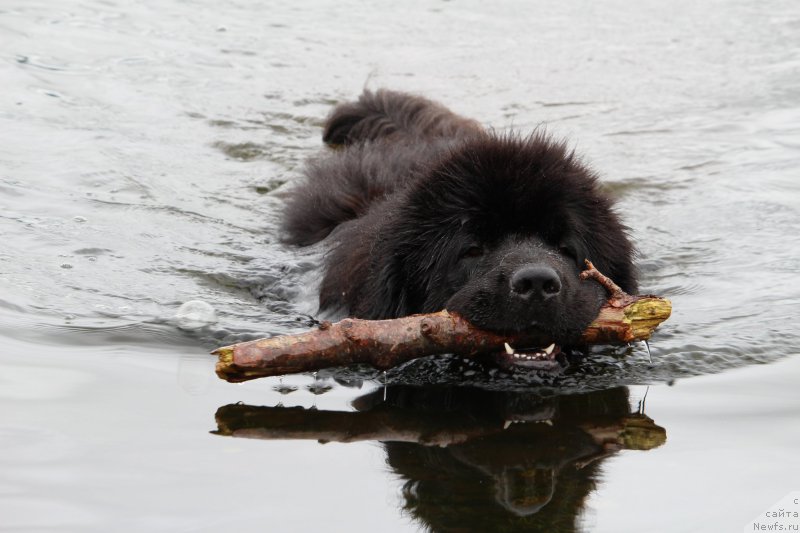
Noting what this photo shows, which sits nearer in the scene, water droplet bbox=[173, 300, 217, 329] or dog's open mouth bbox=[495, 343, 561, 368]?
dog's open mouth bbox=[495, 343, 561, 368]

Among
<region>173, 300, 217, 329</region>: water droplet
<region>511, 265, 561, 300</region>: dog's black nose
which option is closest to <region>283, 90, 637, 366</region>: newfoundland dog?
<region>511, 265, 561, 300</region>: dog's black nose

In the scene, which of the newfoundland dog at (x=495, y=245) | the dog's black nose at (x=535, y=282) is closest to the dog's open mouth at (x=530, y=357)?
the newfoundland dog at (x=495, y=245)

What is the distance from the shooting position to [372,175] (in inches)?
257

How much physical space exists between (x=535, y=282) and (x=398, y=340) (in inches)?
23.2

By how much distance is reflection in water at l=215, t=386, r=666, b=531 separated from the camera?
131 inches

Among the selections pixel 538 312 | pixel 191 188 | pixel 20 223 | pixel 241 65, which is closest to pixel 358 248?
Answer: pixel 538 312

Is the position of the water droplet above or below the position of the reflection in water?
above

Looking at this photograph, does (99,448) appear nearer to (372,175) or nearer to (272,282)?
(272,282)

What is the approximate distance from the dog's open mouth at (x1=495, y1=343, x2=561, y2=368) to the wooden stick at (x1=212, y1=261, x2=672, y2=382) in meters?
0.04

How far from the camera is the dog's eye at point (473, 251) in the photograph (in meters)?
4.64

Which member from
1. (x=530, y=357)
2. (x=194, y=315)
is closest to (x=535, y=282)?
(x=530, y=357)

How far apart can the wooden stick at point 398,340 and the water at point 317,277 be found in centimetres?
25

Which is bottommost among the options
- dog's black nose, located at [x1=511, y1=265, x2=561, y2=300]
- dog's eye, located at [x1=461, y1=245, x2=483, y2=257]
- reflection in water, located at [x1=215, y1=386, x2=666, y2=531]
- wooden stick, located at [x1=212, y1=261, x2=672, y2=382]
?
reflection in water, located at [x1=215, y1=386, x2=666, y2=531]

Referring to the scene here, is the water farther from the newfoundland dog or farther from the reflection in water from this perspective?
the newfoundland dog
